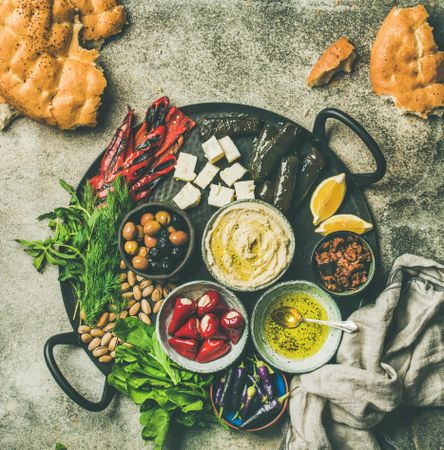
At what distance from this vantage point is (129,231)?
2.85 m

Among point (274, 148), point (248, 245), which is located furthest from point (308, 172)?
point (248, 245)

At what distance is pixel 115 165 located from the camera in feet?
10.2

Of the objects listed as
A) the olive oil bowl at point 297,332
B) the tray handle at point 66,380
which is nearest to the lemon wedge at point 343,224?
the olive oil bowl at point 297,332

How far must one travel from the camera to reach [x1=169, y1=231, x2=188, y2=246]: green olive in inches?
111

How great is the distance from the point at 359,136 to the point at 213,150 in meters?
0.89

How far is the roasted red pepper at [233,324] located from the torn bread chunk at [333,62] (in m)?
1.63

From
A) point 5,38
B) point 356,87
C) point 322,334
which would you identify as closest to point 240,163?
point 356,87

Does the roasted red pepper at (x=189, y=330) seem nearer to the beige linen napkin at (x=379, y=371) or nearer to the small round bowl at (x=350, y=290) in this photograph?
the beige linen napkin at (x=379, y=371)

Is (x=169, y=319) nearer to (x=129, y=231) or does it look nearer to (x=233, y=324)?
(x=233, y=324)

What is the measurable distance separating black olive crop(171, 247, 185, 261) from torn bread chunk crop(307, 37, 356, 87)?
1.44 m

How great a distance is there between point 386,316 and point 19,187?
8.51 feet

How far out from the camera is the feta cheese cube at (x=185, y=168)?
3.04 metres

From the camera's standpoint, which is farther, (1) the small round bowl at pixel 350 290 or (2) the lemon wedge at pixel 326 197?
(2) the lemon wedge at pixel 326 197

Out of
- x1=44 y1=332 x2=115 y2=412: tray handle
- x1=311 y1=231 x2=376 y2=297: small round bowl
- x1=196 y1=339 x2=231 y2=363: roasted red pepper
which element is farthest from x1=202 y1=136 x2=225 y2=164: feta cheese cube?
x1=44 y1=332 x2=115 y2=412: tray handle
